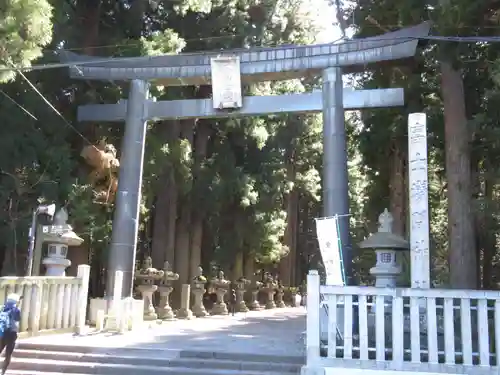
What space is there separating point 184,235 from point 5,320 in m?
11.7

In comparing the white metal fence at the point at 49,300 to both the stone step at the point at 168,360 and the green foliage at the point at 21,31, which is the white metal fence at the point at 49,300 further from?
the green foliage at the point at 21,31

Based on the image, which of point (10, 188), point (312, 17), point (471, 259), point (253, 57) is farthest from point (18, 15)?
point (312, 17)

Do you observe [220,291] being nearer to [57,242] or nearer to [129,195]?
[129,195]

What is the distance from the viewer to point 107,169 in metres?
13.0

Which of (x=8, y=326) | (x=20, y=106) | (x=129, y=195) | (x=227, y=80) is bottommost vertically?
(x=8, y=326)

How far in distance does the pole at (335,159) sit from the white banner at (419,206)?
402 centimetres

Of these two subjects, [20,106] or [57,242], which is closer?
[57,242]

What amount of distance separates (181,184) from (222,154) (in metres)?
2.59

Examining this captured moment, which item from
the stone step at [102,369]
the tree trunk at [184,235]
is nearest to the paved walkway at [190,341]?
the stone step at [102,369]

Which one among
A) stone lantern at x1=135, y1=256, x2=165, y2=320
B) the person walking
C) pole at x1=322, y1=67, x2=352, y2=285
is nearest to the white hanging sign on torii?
pole at x1=322, y1=67, x2=352, y2=285

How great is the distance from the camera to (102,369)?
22.0 feet

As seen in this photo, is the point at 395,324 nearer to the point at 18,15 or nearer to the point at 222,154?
the point at 18,15

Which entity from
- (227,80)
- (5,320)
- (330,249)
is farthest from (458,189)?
(5,320)

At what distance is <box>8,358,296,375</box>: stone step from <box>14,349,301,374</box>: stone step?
3.1 inches
